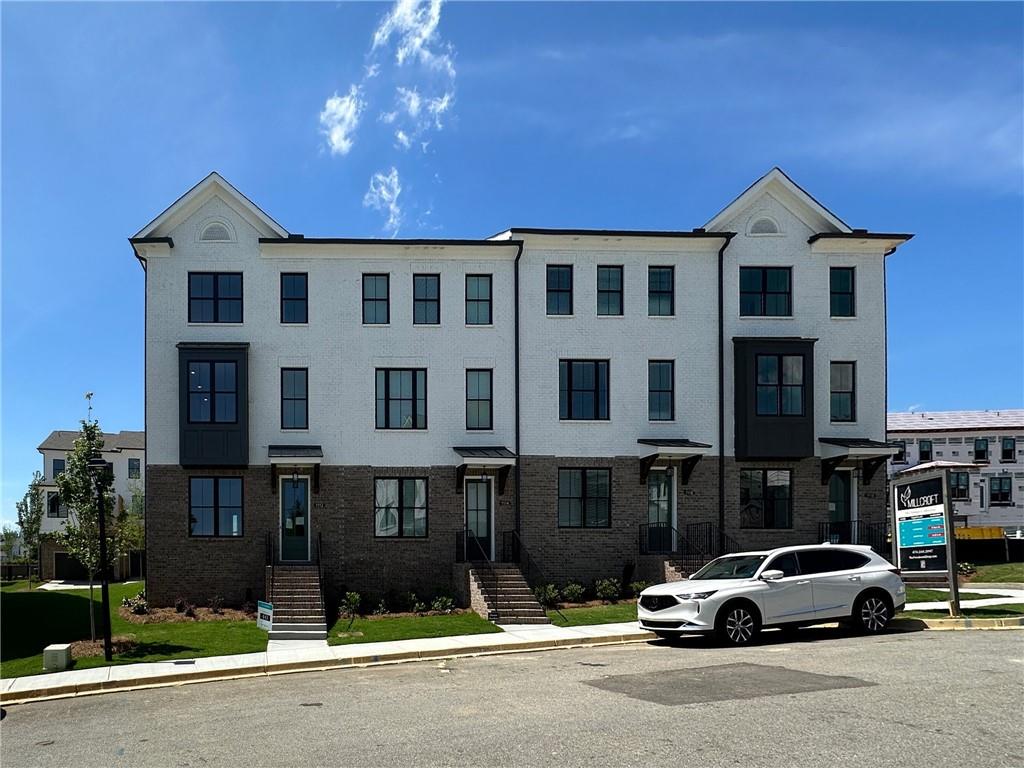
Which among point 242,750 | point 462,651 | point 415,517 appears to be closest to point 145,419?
point 415,517

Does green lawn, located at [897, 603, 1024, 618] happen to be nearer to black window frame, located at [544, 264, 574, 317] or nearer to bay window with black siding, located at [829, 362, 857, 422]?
bay window with black siding, located at [829, 362, 857, 422]

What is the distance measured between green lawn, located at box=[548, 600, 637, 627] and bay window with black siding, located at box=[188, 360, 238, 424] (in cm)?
1067

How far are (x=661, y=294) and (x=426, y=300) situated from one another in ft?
22.9

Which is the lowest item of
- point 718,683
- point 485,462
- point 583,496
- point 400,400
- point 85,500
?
point 718,683

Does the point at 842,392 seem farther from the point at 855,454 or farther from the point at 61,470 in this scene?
the point at 61,470

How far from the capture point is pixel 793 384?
28719 mm

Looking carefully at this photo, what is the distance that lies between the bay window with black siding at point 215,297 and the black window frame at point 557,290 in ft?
29.2

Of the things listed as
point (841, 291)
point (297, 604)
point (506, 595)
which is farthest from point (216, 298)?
point (841, 291)

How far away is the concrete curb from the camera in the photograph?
16.1 m

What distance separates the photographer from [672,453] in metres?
27.8

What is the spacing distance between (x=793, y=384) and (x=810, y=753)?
20223 millimetres

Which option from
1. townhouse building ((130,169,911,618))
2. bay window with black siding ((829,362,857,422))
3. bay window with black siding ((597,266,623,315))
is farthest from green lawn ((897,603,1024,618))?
bay window with black siding ((597,266,623,315))

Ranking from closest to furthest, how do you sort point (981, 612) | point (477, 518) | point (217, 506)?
point (981, 612)
point (217, 506)
point (477, 518)

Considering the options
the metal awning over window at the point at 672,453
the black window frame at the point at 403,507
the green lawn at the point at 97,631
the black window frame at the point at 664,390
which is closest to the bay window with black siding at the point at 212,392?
the black window frame at the point at 403,507
